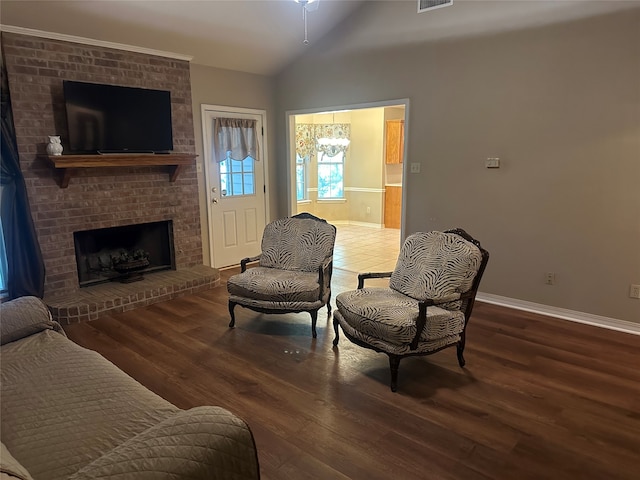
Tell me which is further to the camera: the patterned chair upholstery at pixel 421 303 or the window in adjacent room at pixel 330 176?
the window in adjacent room at pixel 330 176

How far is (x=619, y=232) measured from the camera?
144 inches

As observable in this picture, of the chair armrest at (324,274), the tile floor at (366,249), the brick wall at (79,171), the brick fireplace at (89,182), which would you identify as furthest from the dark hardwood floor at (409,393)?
the tile floor at (366,249)

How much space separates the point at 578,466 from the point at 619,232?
2353 millimetres

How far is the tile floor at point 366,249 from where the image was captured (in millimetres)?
6027

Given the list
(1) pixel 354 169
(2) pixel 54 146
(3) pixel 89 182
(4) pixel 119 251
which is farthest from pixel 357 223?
(2) pixel 54 146

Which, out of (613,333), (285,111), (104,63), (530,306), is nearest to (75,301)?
(104,63)

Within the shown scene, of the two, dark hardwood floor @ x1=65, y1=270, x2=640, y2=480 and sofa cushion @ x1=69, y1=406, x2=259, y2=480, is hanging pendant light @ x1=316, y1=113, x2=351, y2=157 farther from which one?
sofa cushion @ x1=69, y1=406, x2=259, y2=480

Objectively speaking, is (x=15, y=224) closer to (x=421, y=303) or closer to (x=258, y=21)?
(x=258, y=21)

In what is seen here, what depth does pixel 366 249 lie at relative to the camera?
23.2 ft

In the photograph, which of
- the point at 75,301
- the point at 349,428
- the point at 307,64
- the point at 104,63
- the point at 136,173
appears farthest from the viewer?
the point at 307,64

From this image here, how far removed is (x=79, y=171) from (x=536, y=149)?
4.48 m

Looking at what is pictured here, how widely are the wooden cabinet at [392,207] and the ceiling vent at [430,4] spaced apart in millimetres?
4696

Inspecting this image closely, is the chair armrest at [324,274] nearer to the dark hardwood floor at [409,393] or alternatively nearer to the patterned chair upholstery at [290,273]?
the patterned chair upholstery at [290,273]

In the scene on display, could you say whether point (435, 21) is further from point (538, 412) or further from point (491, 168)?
point (538, 412)
